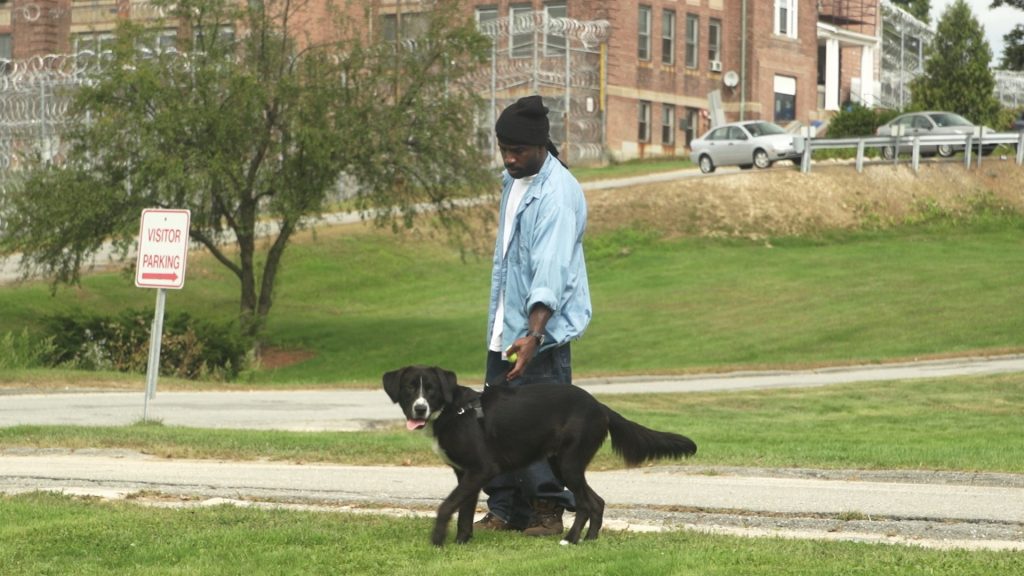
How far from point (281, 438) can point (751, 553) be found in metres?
8.65

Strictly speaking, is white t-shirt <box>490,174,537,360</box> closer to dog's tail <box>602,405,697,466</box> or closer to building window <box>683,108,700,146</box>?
dog's tail <box>602,405,697,466</box>

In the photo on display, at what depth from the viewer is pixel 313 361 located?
35406mm

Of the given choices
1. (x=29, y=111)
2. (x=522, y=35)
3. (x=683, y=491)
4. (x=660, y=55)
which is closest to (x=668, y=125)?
(x=660, y=55)

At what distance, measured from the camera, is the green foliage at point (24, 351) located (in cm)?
2841

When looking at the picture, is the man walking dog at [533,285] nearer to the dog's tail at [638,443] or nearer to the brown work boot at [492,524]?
the brown work boot at [492,524]

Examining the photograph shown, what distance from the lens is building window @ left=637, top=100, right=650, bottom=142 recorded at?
68.1 meters

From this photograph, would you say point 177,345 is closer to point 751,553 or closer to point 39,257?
point 39,257

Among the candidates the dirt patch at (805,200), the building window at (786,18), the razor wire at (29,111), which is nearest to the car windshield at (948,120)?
the dirt patch at (805,200)

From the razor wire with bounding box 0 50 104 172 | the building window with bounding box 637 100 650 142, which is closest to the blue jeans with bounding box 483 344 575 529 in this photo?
the razor wire with bounding box 0 50 104 172

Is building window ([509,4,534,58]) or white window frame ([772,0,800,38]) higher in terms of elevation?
white window frame ([772,0,800,38])

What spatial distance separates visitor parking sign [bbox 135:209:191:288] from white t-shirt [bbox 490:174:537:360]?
925cm

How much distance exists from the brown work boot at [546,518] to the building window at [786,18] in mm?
66947

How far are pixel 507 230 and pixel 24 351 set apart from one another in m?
22.3

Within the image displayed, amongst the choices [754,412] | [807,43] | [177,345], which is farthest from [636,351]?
[807,43]
